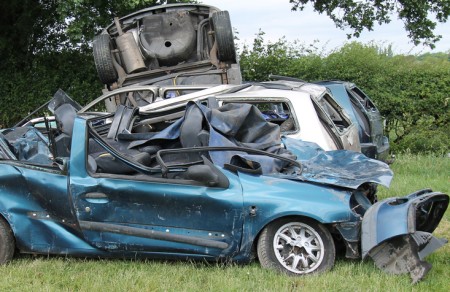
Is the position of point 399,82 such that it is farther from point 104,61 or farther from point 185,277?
point 185,277

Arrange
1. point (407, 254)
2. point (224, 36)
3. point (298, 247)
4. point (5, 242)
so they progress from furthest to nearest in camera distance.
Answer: point (224, 36)
point (5, 242)
point (298, 247)
point (407, 254)

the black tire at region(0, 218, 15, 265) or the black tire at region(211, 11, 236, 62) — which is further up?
the black tire at region(211, 11, 236, 62)

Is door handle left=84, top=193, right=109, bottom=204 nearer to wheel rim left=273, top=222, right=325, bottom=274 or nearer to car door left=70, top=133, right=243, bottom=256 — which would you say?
car door left=70, top=133, right=243, bottom=256

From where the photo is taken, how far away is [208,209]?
14.9ft

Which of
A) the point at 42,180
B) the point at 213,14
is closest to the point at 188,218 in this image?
the point at 42,180

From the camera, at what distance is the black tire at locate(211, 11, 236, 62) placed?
9195mm

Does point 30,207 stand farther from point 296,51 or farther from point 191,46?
point 296,51

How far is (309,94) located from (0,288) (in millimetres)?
3855

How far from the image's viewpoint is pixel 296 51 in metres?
13.2

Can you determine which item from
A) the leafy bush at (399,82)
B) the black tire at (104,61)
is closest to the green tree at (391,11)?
the leafy bush at (399,82)

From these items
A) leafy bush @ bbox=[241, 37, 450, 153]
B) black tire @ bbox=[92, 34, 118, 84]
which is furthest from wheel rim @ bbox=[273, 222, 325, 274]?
leafy bush @ bbox=[241, 37, 450, 153]

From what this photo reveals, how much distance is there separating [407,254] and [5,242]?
3.33 metres

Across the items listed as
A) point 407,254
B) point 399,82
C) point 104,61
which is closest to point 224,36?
point 104,61

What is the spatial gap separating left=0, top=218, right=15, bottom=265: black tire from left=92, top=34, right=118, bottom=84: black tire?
16.0 ft
